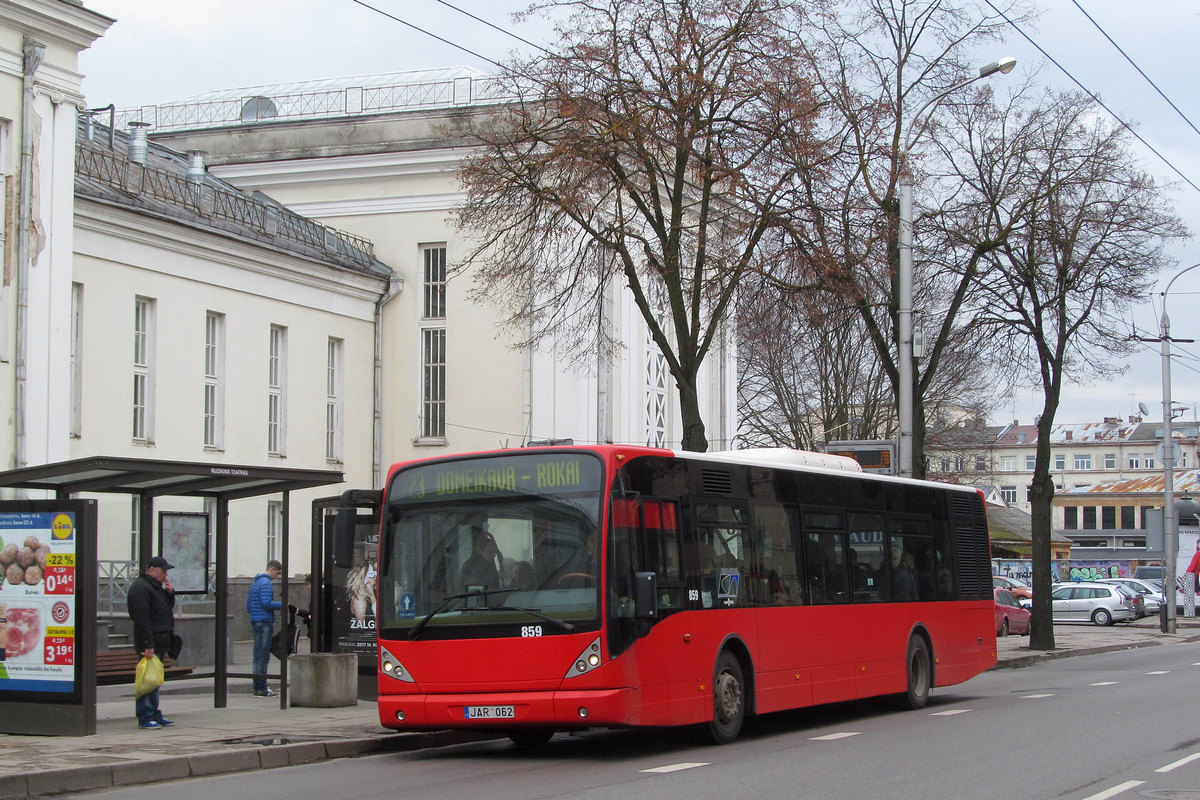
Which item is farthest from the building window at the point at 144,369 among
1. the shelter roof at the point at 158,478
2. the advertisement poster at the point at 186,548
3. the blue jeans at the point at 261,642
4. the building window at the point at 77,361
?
the shelter roof at the point at 158,478

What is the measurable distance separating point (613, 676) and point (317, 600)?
6.96m

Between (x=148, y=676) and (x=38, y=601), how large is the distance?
1.28 meters

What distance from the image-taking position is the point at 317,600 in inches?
696

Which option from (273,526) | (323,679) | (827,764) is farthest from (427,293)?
(827,764)

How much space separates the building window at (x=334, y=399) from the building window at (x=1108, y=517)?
101 metres

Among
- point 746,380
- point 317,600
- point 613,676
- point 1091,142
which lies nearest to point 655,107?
point 317,600

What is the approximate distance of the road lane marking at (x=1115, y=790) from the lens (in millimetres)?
9625

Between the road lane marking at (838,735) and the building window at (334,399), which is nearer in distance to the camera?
the road lane marking at (838,735)

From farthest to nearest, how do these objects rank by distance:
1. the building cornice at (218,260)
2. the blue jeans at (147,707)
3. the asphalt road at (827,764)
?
the building cornice at (218,260)
the blue jeans at (147,707)
the asphalt road at (827,764)

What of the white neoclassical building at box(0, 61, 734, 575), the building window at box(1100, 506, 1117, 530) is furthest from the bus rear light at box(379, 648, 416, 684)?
the building window at box(1100, 506, 1117, 530)

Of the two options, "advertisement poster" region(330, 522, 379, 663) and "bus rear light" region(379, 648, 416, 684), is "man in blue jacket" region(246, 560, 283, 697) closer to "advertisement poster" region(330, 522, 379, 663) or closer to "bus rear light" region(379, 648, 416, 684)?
"advertisement poster" region(330, 522, 379, 663)

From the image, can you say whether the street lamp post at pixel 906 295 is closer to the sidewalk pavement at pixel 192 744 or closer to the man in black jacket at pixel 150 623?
the sidewalk pavement at pixel 192 744

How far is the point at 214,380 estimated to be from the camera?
3088 cm

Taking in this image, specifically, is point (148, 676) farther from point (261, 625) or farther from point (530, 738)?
point (261, 625)
